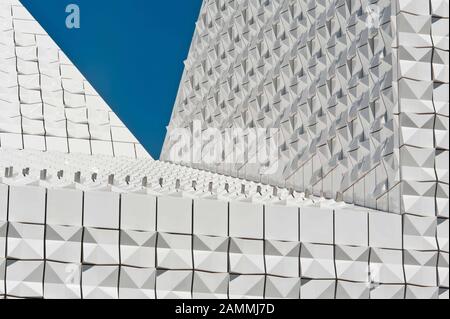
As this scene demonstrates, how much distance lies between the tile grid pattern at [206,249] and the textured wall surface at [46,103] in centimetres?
1285

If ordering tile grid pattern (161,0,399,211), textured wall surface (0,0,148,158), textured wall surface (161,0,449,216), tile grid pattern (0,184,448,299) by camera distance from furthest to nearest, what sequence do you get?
textured wall surface (0,0,148,158) < tile grid pattern (161,0,399,211) < textured wall surface (161,0,449,216) < tile grid pattern (0,184,448,299)

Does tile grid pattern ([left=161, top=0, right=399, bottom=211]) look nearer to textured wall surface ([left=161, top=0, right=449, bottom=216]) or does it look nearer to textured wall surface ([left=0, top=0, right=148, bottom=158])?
textured wall surface ([left=161, top=0, right=449, bottom=216])

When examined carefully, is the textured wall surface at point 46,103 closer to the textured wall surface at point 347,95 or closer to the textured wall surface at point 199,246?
the textured wall surface at point 347,95

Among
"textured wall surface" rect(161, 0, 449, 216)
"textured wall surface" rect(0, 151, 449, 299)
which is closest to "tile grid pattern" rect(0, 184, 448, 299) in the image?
"textured wall surface" rect(0, 151, 449, 299)

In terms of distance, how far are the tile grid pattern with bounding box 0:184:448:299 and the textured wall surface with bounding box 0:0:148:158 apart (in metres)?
12.8

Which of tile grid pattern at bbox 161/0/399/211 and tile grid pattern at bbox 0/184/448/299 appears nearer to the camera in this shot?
tile grid pattern at bbox 0/184/448/299

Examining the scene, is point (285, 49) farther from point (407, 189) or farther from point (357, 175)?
point (407, 189)

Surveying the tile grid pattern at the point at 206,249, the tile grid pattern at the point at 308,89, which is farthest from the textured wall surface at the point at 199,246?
the tile grid pattern at the point at 308,89

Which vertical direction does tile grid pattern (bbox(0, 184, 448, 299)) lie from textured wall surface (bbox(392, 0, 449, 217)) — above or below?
below

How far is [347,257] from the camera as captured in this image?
14.8 meters

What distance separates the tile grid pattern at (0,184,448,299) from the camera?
45.4ft
